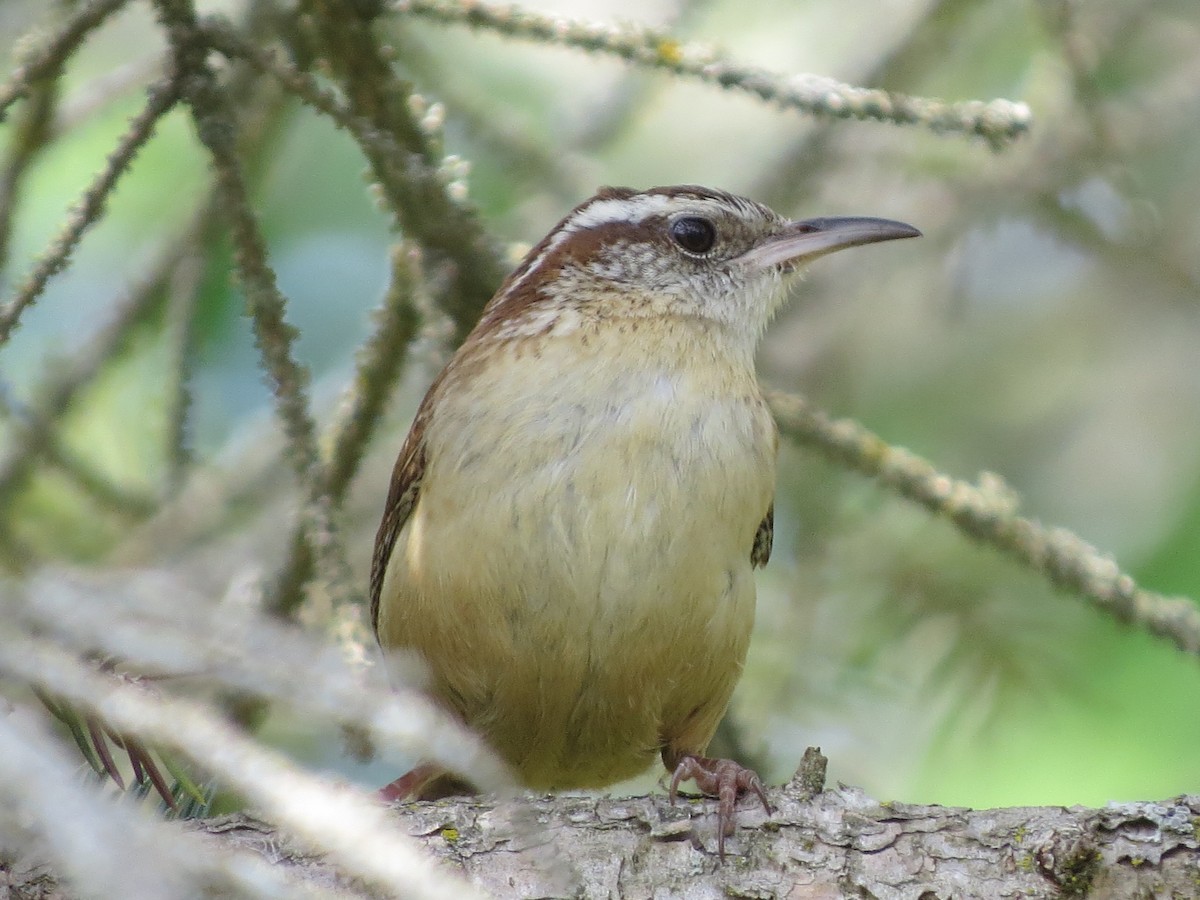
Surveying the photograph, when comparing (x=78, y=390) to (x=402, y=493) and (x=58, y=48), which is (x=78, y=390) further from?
(x=58, y=48)

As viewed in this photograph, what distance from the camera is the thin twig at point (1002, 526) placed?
387 centimetres

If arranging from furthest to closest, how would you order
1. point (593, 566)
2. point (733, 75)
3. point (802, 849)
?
point (593, 566), point (733, 75), point (802, 849)

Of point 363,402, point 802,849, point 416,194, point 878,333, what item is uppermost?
point 878,333

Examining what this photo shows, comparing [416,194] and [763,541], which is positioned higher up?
[416,194]

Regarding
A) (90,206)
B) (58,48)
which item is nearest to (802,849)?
(90,206)

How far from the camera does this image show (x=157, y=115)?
3547 mm

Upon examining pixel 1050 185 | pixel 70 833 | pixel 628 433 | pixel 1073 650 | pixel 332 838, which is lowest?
pixel 70 833

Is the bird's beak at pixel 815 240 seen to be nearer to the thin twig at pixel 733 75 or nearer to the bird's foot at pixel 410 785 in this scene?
the thin twig at pixel 733 75

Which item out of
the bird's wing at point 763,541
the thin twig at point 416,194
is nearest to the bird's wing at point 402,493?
the thin twig at point 416,194

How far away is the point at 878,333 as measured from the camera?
7004mm

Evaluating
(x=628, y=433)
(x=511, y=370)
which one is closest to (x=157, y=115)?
(x=511, y=370)

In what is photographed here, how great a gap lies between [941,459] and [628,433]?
9.92 feet

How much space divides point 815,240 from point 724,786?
2.15 m

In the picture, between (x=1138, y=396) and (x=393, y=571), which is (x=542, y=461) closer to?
(x=393, y=571)
